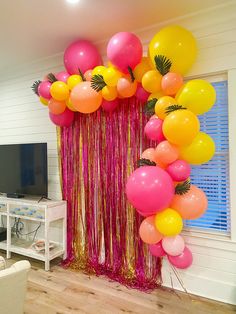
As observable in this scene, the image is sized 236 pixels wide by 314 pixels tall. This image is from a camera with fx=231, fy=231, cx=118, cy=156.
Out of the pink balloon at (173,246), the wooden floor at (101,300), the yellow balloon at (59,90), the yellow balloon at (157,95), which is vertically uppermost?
the yellow balloon at (59,90)

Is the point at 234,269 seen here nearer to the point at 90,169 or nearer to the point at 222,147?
the point at 222,147

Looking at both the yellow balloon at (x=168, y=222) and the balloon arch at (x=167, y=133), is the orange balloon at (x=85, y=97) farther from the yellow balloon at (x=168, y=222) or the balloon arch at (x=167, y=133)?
the yellow balloon at (x=168, y=222)

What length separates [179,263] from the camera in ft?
6.28

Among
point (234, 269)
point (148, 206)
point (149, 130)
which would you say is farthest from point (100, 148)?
point (234, 269)

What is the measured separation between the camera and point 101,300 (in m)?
2.18

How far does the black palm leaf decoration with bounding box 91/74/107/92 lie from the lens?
7.40ft

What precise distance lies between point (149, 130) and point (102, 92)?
68 centimetres

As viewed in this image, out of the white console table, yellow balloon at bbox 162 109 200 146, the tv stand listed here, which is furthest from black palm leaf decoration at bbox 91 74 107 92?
the tv stand

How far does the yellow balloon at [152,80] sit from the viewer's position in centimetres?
195

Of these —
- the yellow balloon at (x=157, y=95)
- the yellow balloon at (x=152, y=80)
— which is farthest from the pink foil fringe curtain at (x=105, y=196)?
the yellow balloon at (x=152, y=80)

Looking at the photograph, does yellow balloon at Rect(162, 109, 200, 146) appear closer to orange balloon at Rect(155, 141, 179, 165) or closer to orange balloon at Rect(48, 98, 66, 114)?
orange balloon at Rect(155, 141, 179, 165)

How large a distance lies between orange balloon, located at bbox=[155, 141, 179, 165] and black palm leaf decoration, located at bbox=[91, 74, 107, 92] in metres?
0.89

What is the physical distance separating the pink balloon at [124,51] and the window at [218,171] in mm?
849

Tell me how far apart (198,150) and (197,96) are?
418mm
